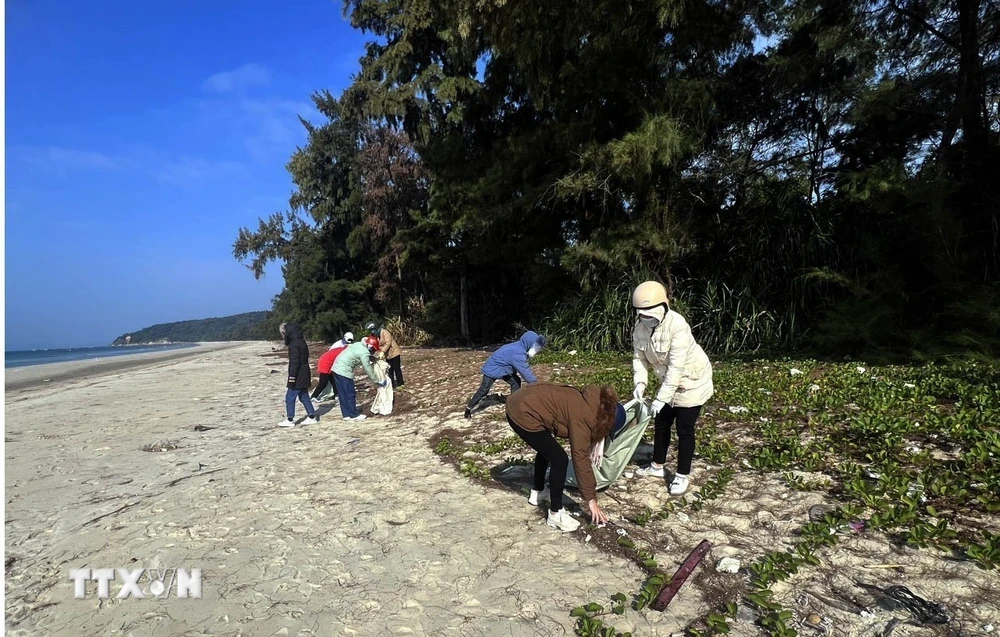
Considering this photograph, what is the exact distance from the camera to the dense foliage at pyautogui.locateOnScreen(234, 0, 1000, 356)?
31.5 feet

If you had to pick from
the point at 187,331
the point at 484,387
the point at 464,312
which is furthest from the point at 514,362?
the point at 187,331

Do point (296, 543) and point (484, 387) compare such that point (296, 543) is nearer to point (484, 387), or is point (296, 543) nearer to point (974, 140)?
point (484, 387)

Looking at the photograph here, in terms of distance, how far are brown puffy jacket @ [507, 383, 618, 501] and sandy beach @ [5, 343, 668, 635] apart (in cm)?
63

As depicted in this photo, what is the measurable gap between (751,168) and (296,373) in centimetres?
1095

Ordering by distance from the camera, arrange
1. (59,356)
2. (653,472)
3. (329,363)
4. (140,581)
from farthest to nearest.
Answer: (59,356), (329,363), (653,472), (140,581)

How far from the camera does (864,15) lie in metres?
10.9

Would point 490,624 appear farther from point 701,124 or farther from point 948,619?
point 701,124

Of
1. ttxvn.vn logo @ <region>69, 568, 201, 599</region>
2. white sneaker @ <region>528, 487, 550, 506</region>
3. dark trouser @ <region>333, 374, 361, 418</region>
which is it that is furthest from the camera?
dark trouser @ <region>333, 374, 361, 418</region>

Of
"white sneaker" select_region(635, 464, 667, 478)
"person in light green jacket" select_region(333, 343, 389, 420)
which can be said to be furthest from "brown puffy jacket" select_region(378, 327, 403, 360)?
"white sneaker" select_region(635, 464, 667, 478)

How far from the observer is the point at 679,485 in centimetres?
Result: 473

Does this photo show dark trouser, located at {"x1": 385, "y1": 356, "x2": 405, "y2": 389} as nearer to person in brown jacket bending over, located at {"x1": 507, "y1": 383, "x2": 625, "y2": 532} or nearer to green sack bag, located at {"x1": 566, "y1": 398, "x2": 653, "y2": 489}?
green sack bag, located at {"x1": 566, "y1": 398, "x2": 653, "y2": 489}

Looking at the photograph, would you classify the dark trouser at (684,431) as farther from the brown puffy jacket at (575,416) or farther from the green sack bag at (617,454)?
the brown puffy jacket at (575,416)

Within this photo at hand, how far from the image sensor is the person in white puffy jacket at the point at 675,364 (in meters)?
4.54

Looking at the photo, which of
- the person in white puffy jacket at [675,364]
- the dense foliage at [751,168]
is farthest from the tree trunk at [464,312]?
the person in white puffy jacket at [675,364]
